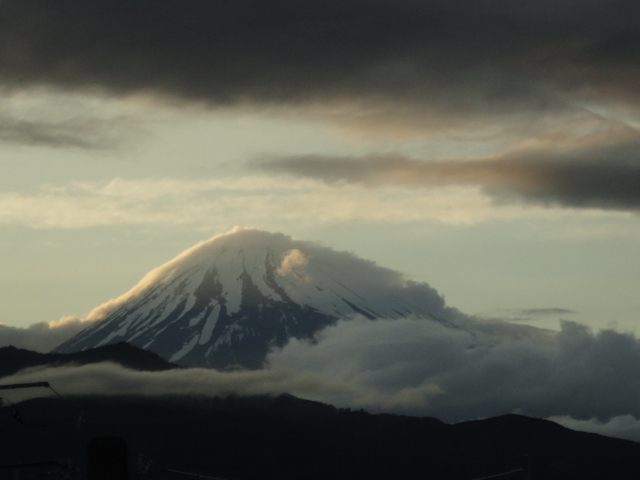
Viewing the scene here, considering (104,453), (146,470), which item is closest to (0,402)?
(146,470)

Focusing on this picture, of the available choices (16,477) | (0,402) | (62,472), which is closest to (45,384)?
(62,472)

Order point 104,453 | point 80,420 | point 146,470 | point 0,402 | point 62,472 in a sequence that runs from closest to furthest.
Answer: point 104,453 → point 0,402 → point 62,472 → point 146,470 → point 80,420

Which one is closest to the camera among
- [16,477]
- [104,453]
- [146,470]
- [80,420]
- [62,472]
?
[104,453]

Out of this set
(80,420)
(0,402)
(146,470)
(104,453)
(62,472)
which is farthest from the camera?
(80,420)

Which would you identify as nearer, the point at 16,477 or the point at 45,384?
the point at 45,384

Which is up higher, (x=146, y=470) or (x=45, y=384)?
(x=45, y=384)

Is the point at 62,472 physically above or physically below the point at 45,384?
below

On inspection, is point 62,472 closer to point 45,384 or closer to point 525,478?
point 45,384

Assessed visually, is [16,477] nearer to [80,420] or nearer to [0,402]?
[80,420]

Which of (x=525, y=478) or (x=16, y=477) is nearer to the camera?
(x=525, y=478)
